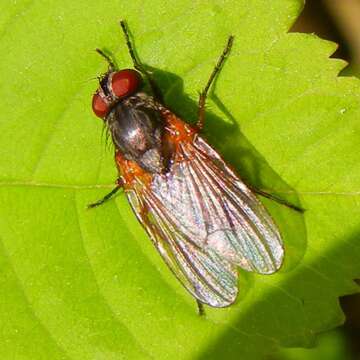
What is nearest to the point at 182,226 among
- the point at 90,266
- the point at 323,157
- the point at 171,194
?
the point at 171,194

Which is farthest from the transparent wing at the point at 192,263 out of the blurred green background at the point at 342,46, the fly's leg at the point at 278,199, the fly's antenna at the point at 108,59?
the blurred green background at the point at 342,46

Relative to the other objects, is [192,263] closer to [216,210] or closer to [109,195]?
[216,210]

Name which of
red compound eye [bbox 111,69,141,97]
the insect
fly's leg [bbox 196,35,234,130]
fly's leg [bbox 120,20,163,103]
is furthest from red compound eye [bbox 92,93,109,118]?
fly's leg [bbox 196,35,234,130]

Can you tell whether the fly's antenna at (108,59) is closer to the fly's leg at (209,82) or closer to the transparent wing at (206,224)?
the fly's leg at (209,82)

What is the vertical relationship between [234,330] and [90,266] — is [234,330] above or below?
below

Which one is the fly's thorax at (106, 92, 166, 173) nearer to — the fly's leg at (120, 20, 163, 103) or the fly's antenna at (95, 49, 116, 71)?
the fly's leg at (120, 20, 163, 103)

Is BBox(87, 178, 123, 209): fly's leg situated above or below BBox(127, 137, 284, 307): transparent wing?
above

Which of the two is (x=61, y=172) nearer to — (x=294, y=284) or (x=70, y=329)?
(x=70, y=329)
